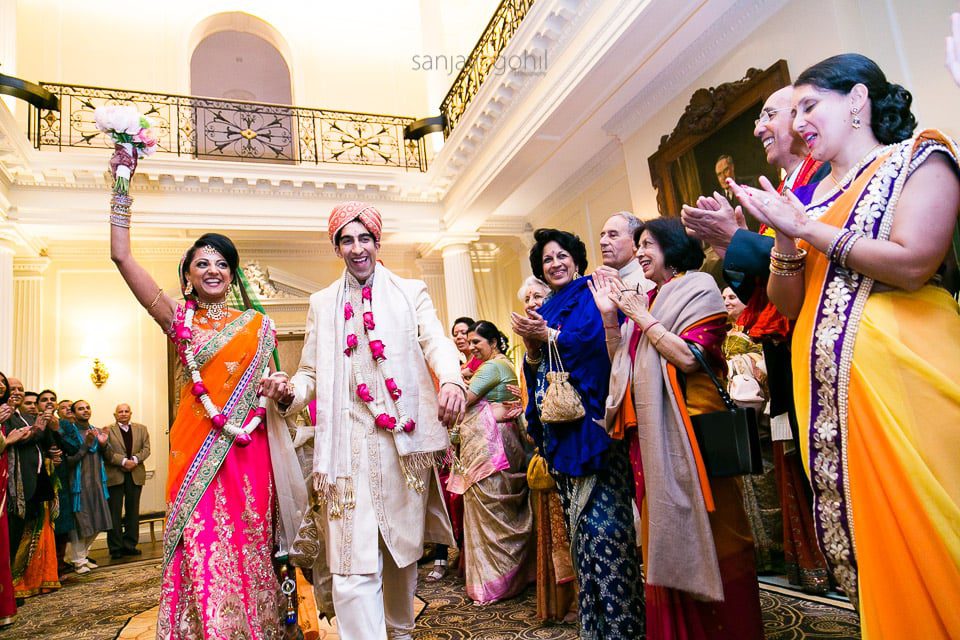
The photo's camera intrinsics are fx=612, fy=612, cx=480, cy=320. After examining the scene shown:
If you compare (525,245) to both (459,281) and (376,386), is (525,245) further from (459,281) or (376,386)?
(376,386)

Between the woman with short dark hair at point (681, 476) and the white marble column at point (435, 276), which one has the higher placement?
the white marble column at point (435, 276)

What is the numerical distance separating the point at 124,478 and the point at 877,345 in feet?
25.5

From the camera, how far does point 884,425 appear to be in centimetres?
118

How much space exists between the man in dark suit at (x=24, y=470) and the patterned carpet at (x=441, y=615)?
0.66 m

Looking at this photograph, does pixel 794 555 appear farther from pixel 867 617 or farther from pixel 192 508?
pixel 192 508

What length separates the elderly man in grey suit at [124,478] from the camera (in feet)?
22.4

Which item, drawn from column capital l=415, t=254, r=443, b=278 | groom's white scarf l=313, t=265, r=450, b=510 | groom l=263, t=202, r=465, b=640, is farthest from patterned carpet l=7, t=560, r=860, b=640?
column capital l=415, t=254, r=443, b=278

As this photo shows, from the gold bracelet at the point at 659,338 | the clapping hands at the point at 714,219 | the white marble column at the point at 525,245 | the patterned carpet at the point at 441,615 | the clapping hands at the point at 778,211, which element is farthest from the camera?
the white marble column at the point at 525,245

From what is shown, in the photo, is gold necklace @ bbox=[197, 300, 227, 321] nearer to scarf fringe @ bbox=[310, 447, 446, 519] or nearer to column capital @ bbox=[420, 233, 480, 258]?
scarf fringe @ bbox=[310, 447, 446, 519]

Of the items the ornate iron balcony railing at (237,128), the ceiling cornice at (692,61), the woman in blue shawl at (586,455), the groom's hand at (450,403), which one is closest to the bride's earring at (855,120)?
the woman in blue shawl at (586,455)

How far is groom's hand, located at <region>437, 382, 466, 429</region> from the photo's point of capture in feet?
6.54

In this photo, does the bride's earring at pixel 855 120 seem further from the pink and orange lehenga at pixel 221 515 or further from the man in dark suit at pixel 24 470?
the man in dark suit at pixel 24 470

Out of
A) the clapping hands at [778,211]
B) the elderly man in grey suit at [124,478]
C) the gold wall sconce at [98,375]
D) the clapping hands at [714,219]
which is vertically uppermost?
the gold wall sconce at [98,375]

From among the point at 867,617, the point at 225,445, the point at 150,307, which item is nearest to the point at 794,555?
the point at 867,617
